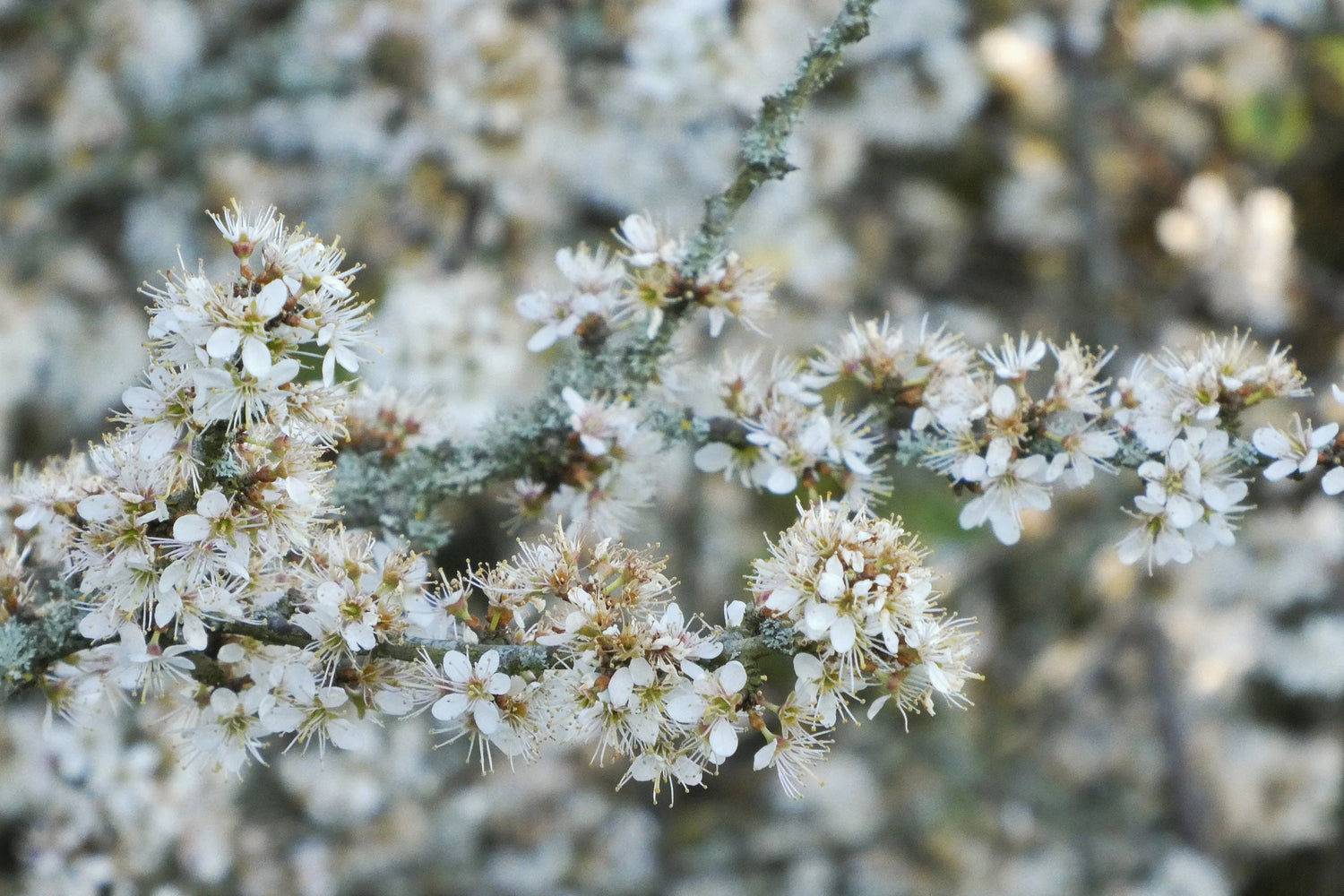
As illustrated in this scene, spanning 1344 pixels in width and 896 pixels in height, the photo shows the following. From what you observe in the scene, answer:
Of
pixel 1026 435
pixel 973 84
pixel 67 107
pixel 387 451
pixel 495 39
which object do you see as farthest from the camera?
pixel 973 84

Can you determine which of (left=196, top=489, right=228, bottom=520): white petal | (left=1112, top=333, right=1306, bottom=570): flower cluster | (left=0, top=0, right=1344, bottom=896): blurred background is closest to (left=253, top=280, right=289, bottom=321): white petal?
(left=196, top=489, right=228, bottom=520): white petal

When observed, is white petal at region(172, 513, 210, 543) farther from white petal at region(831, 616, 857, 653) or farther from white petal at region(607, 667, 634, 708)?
white petal at region(831, 616, 857, 653)

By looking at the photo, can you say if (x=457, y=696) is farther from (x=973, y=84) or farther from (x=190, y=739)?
(x=973, y=84)

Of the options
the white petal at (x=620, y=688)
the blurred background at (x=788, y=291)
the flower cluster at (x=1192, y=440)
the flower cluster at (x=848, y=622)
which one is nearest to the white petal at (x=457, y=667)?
the white petal at (x=620, y=688)

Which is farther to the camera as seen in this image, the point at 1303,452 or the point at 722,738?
the point at 1303,452

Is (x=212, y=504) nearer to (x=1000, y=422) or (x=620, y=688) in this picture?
(x=620, y=688)

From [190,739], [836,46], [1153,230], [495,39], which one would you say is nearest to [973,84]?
[1153,230]

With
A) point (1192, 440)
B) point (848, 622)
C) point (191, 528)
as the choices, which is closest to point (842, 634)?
point (848, 622)
